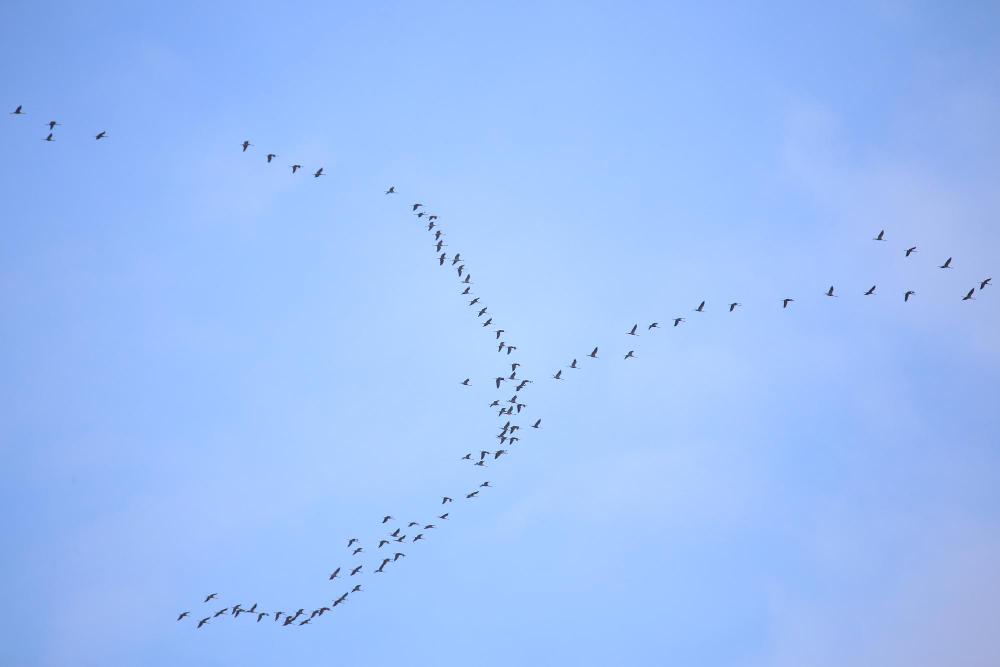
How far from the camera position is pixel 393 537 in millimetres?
88750

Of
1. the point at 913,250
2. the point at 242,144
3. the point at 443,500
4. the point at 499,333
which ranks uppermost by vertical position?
the point at 242,144

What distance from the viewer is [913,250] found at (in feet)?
259

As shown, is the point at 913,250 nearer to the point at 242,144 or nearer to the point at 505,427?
the point at 505,427

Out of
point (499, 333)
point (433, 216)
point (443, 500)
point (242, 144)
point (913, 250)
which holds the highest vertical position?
point (242, 144)

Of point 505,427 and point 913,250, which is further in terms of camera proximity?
point 505,427

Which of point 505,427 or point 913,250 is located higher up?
point 505,427

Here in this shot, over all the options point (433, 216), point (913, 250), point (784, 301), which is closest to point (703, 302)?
point (784, 301)

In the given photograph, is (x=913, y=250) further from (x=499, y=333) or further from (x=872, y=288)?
(x=499, y=333)

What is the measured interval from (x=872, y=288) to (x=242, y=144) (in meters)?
42.9

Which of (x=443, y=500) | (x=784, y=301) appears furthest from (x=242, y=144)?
(x=784, y=301)

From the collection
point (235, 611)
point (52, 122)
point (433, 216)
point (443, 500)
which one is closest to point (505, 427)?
point (443, 500)

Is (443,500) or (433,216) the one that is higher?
(433,216)

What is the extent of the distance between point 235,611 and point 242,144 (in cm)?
3284

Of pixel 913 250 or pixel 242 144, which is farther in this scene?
pixel 242 144
